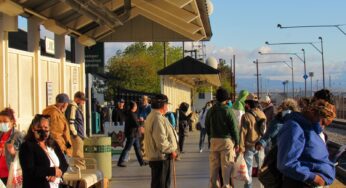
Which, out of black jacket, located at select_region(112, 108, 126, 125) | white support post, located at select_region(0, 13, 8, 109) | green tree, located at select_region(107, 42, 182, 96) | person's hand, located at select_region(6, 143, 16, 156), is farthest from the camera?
green tree, located at select_region(107, 42, 182, 96)

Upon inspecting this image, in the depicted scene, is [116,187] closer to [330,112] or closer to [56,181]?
[56,181]

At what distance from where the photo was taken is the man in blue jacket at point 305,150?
5.12 m

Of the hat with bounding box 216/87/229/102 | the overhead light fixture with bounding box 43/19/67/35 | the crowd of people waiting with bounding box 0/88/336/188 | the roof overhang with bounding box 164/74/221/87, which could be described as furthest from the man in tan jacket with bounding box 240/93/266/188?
the roof overhang with bounding box 164/74/221/87

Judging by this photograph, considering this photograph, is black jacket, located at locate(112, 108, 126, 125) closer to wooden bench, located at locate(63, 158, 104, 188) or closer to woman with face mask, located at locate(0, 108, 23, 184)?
wooden bench, located at locate(63, 158, 104, 188)

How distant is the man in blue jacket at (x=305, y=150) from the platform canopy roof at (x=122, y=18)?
5.33m

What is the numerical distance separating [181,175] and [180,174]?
0.19 meters

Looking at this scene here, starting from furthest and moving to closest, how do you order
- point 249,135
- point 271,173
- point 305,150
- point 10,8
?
point 249,135, point 10,8, point 271,173, point 305,150

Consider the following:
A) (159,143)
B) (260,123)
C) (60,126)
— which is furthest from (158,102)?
(260,123)

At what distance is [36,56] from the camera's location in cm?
1194

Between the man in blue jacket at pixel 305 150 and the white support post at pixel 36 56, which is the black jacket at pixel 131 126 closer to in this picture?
the white support post at pixel 36 56

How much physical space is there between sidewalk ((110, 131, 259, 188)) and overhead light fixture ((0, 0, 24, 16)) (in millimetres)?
3885

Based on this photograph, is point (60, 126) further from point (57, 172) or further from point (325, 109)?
point (325, 109)

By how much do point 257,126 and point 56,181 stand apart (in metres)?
5.16

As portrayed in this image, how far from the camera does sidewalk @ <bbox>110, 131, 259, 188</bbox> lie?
41.0 feet
